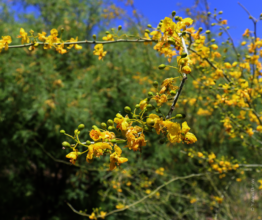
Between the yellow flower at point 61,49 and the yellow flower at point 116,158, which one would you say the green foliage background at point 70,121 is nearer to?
the yellow flower at point 61,49

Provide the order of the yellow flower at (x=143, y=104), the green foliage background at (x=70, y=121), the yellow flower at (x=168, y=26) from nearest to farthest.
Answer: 1. the yellow flower at (x=143, y=104)
2. the yellow flower at (x=168, y=26)
3. the green foliage background at (x=70, y=121)

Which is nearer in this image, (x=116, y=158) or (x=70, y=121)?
(x=116, y=158)

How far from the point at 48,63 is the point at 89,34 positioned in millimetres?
2556

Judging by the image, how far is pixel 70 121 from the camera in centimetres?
427

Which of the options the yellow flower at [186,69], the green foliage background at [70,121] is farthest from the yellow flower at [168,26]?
the green foliage background at [70,121]

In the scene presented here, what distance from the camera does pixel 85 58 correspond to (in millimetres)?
5980

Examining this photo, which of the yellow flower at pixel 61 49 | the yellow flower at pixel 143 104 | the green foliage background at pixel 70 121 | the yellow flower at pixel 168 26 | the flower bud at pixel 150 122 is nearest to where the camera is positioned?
the flower bud at pixel 150 122

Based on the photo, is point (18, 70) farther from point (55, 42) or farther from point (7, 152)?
point (55, 42)

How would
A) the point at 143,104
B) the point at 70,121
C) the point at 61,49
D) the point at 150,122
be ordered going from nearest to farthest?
the point at 150,122 → the point at 143,104 → the point at 61,49 → the point at 70,121

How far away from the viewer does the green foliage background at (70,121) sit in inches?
166

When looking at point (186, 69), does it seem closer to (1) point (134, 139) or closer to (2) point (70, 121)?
(1) point (134, 139)

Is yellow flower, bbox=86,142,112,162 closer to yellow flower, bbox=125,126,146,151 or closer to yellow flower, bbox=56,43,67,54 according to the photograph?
yellow flower, bbox=125,126,146,151

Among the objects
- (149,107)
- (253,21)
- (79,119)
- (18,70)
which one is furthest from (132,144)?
(18,70)

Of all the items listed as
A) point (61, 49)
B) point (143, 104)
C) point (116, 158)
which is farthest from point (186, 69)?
point (61, 49)
